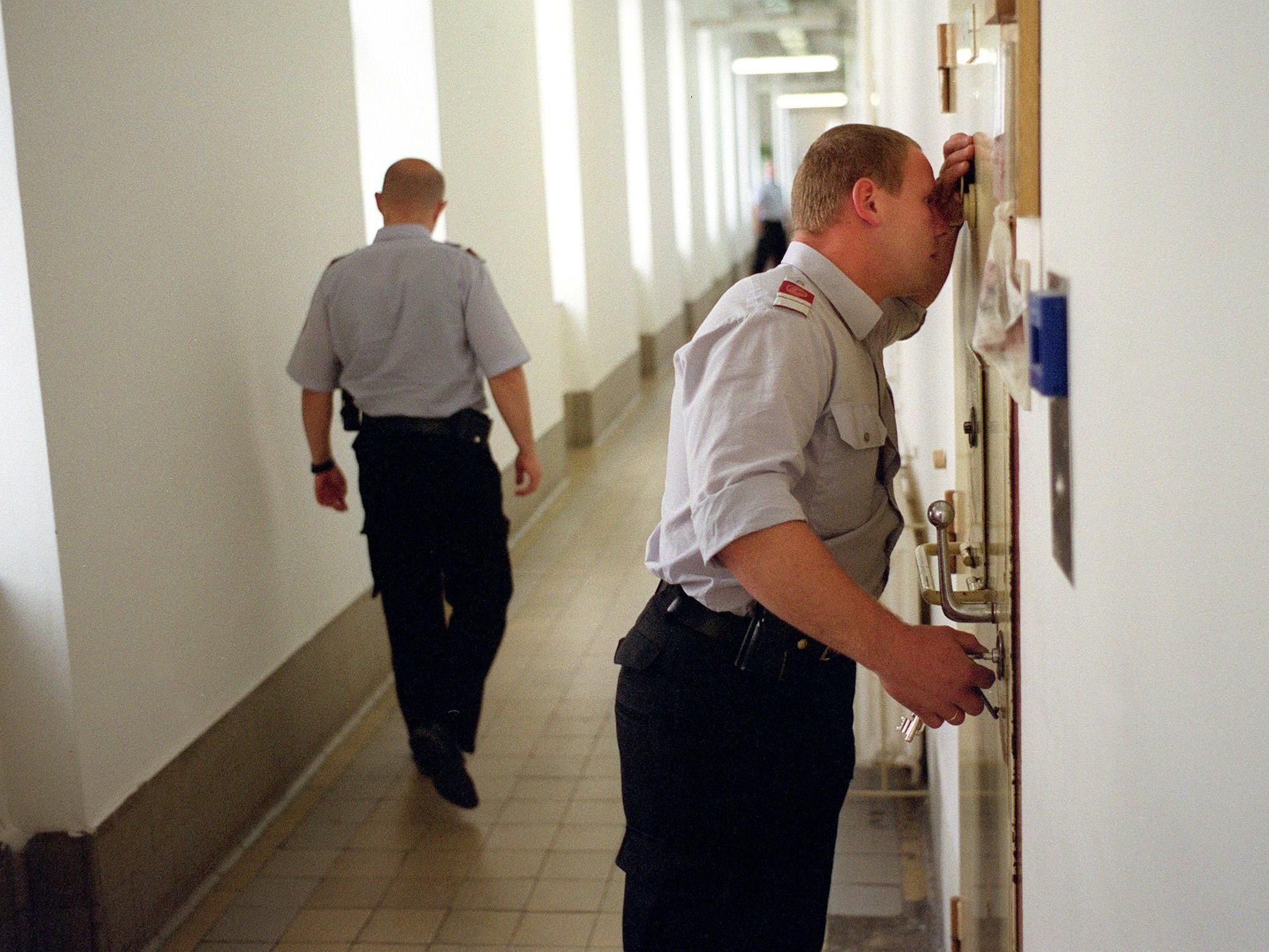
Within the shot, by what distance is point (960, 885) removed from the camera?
95.0 inches

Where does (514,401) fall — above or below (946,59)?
below

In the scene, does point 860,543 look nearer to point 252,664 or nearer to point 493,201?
point 252,664

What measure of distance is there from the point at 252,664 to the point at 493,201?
3553 millimetres

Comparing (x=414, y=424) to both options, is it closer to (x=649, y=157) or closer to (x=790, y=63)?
(x=649, y=157)

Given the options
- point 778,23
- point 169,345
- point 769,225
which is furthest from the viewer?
point 769,225

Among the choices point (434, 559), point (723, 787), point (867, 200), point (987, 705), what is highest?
point (867, 200)

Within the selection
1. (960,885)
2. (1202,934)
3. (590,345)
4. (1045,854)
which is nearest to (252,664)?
(960,885)

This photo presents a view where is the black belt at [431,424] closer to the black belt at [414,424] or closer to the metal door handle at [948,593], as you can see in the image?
the black belt at [414,424]

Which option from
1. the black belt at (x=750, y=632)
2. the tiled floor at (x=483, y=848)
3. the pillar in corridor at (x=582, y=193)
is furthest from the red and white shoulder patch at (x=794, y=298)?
the pillar in corridor at (x=582, y=193)

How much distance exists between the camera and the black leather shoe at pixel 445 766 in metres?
3.75

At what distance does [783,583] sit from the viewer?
5.49 ft

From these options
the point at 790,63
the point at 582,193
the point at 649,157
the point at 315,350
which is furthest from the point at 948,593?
the point at 790,63

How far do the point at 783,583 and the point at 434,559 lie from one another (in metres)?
2.40

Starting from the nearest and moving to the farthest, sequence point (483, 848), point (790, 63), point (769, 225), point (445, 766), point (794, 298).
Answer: point (794, 298), point (483, 848), point (445, 766), point (790, 63), point (769, 225)
